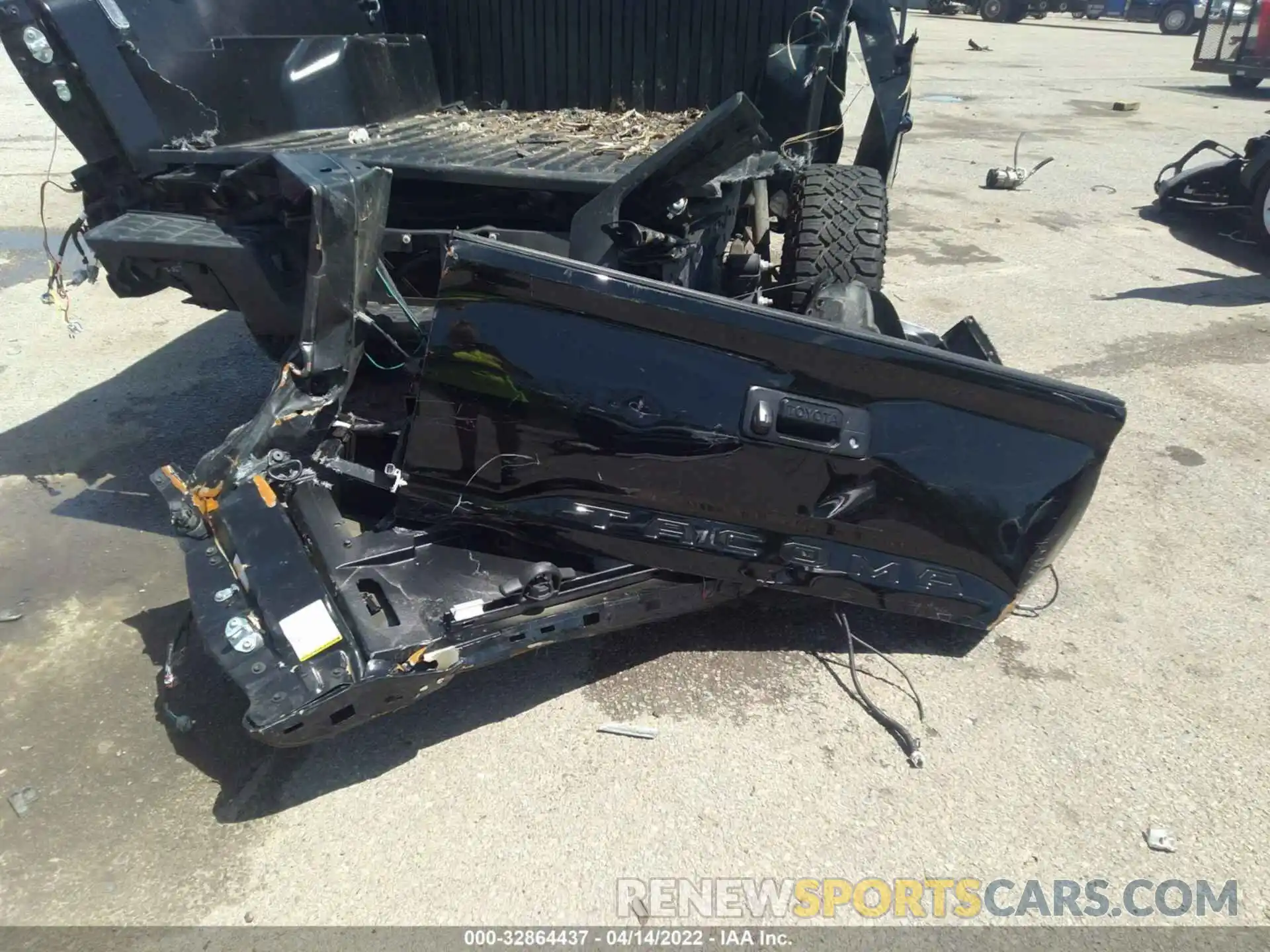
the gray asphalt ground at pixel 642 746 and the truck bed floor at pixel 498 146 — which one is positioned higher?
the truck bed floor at pixel 498 146

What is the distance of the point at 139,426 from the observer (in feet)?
14.2

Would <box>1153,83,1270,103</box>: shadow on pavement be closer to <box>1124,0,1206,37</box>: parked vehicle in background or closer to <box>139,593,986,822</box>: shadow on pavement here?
<box>1124,0,1206,37</box>: parked vehicle in background

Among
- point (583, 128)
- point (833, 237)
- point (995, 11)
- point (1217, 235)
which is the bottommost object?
point (1217, 235)

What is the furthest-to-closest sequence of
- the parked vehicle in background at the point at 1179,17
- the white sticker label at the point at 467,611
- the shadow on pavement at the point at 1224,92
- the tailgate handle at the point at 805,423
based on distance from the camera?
the parked vehicle in background at the point at 1179,17
the shadow on pavement at the point at 1224,92
the tailgate handle at the point at 805,423
the white sticker label at the point at 467,611

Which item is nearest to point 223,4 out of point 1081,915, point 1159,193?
point 1081,915

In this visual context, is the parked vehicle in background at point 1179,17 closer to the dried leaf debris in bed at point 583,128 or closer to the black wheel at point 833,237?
the dried leaf debris in bed at point 583,128

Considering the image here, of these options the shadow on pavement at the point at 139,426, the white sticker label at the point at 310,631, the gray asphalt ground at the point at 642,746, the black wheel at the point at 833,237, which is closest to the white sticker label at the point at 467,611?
the white sticker label at the point at 310,631

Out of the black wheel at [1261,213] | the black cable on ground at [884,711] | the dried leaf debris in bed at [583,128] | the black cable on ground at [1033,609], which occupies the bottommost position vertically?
the black cable on ground at [1033,609]

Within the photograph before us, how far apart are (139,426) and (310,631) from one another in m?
2.70

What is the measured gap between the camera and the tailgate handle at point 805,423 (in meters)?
2.46

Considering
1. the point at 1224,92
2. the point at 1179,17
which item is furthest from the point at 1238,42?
the point at 1179,17

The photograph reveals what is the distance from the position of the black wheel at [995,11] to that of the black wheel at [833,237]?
31.0 meters

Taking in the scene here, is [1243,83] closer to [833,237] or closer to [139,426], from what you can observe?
[833,237]

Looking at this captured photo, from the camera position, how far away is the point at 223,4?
3.69 m
